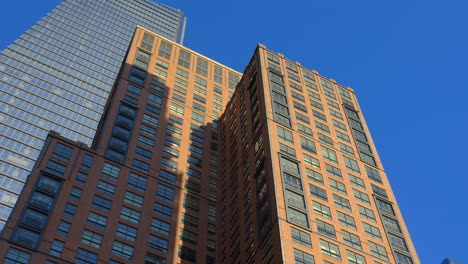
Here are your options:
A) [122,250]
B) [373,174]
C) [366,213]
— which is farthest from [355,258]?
[122,250]

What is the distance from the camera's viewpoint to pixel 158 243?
82875mm

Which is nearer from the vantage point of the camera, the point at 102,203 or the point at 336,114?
the point at 102,203

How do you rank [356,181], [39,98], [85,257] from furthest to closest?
[39,98] < [356,181] < [85,257]

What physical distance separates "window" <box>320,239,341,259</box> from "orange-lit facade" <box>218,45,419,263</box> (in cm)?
14

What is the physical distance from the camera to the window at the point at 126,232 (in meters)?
80.9

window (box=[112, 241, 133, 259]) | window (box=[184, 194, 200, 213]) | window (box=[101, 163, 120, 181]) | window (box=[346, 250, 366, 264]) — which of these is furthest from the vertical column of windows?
window (box=[346, 250, 366, 264])

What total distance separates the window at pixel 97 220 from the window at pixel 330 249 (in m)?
29.1

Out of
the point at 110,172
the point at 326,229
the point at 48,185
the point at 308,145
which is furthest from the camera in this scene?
the point at 308,145

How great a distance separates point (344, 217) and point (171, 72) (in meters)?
56.4

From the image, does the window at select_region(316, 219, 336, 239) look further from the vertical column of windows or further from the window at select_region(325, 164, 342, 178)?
the vertical column of windows

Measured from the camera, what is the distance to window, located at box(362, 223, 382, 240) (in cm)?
7936

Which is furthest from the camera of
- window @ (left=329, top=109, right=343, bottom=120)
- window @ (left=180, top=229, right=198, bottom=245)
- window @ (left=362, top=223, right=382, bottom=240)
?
window @ (left=329, top=109, right=343, bottom=120)

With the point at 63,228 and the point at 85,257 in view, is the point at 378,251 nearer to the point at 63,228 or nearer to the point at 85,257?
the point at 85,257

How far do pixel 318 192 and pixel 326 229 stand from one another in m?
7.37
